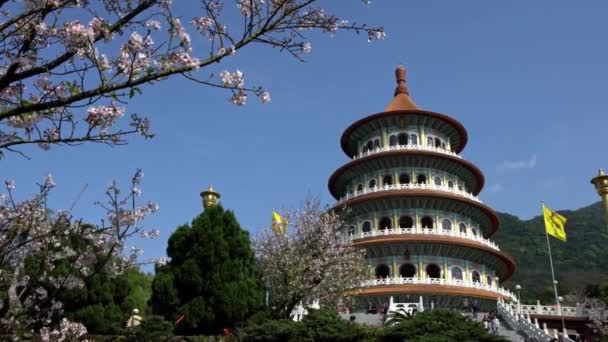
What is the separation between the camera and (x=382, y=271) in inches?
1521

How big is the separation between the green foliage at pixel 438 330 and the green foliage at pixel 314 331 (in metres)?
1.14

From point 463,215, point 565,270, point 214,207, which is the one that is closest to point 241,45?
point 214,207

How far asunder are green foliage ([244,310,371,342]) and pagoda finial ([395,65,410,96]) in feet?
110

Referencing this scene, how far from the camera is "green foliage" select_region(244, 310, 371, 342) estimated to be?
18.3 meters

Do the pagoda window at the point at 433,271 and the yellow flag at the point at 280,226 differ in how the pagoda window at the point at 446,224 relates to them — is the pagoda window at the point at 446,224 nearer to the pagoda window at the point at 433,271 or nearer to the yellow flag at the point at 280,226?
the pagoda window at the point at 433,271

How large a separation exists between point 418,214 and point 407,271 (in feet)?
13.7

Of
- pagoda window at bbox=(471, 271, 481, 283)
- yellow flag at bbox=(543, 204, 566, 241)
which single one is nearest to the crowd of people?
pagoda window at bbox=(471, 271, 481, 283)

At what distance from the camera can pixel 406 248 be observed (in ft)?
123

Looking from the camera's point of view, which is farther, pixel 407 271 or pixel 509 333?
pixel 407 271

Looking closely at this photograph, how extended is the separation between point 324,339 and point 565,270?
8317cm

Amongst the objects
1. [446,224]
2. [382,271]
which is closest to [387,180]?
[446,224]

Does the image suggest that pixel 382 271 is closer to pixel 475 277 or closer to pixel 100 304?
pixel 475 277

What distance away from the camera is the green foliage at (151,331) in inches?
741

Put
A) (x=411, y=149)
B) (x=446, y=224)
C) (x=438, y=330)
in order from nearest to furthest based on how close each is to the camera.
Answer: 1. (x=438, y=330)
2. (x=446, y=224)
3. (x=411, y=149)
